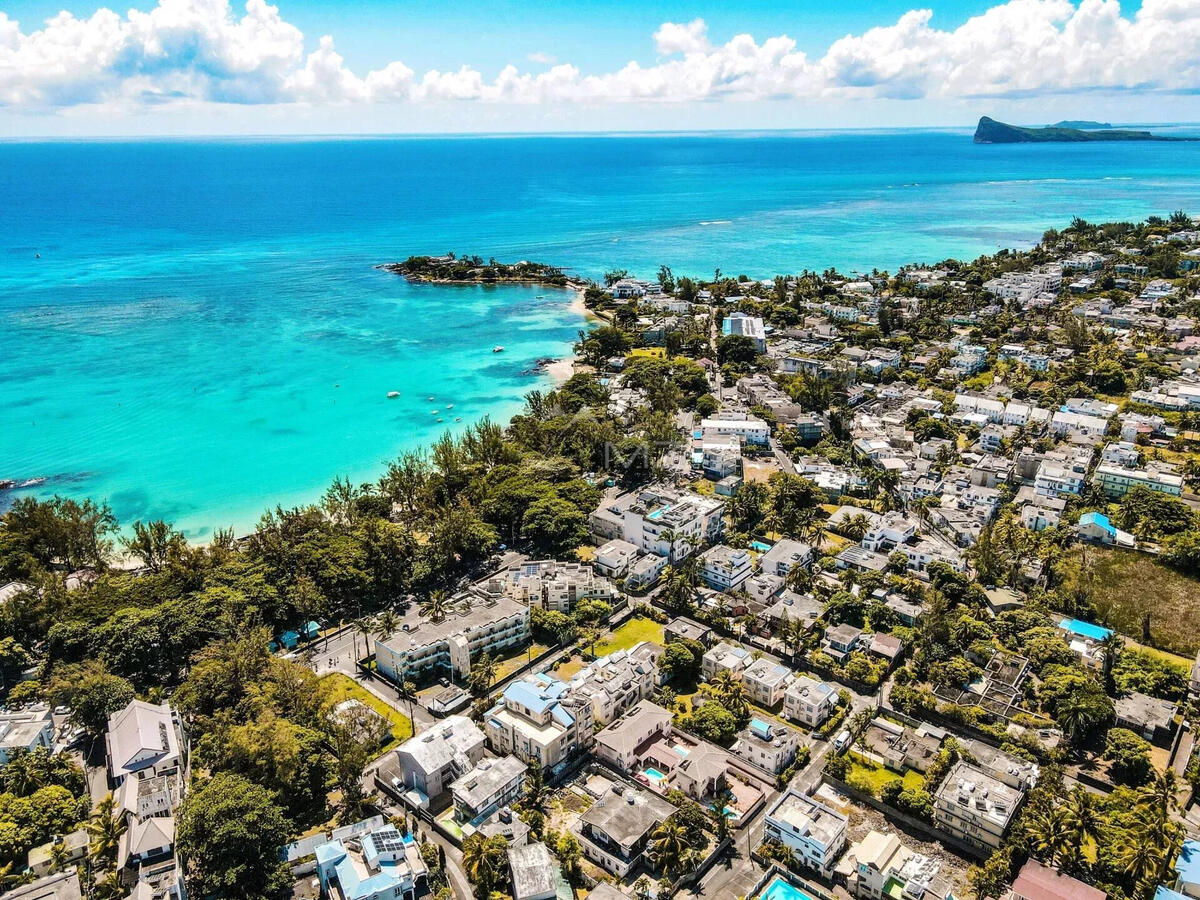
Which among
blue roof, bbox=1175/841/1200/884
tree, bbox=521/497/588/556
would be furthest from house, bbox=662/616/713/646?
blue roof, bbox=1175/841/1200/884

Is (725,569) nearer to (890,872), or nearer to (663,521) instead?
(663,521)

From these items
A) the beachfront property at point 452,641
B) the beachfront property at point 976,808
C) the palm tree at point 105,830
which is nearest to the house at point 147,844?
the palm tree at point 105,830

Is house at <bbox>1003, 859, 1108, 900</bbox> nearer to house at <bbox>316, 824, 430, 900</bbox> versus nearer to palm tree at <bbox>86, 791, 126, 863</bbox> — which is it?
house at <bbox>316, 824, 430, 900</bbox>

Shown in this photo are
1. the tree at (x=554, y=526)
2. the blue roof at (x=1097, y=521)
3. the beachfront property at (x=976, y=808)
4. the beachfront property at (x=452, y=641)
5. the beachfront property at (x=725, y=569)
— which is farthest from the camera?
the tree at (x=554, y=526)

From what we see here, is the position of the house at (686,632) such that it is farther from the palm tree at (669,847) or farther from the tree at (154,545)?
the tree at (154,545)

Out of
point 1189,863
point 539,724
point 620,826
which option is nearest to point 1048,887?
point 1189,863

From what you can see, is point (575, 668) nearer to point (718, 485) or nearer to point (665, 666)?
point (665, 666)
